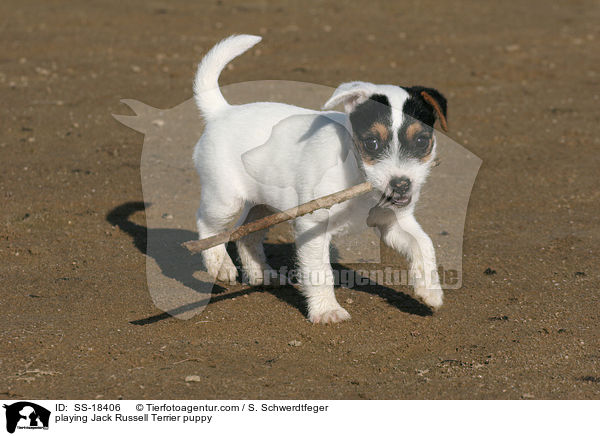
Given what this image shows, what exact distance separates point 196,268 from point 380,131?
7.93ft

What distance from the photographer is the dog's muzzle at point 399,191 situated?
4.42 meters

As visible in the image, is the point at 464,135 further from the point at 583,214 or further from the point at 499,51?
the point at 499,51

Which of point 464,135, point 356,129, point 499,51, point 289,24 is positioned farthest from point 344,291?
point 289,24

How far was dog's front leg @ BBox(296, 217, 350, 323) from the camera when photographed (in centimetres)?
504

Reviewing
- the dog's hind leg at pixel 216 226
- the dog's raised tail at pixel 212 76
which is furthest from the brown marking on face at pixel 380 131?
the dog's raised tail at pixel 212 76

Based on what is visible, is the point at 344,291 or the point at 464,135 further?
the point at 464,135

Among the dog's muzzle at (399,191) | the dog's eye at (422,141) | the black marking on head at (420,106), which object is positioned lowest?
the dog's muzzle at (399,191)

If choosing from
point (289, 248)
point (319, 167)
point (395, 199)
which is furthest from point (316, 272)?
point (289, 248)

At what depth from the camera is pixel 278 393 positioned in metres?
4.28

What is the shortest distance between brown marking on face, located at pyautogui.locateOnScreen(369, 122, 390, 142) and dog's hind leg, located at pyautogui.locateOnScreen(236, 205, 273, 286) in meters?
1.82

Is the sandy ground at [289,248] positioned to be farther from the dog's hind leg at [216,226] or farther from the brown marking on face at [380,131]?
the brown marking on face at [380,131]

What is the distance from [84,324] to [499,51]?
10.6 metres

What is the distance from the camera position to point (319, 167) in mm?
4883

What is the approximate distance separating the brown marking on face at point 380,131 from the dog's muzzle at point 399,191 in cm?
25
